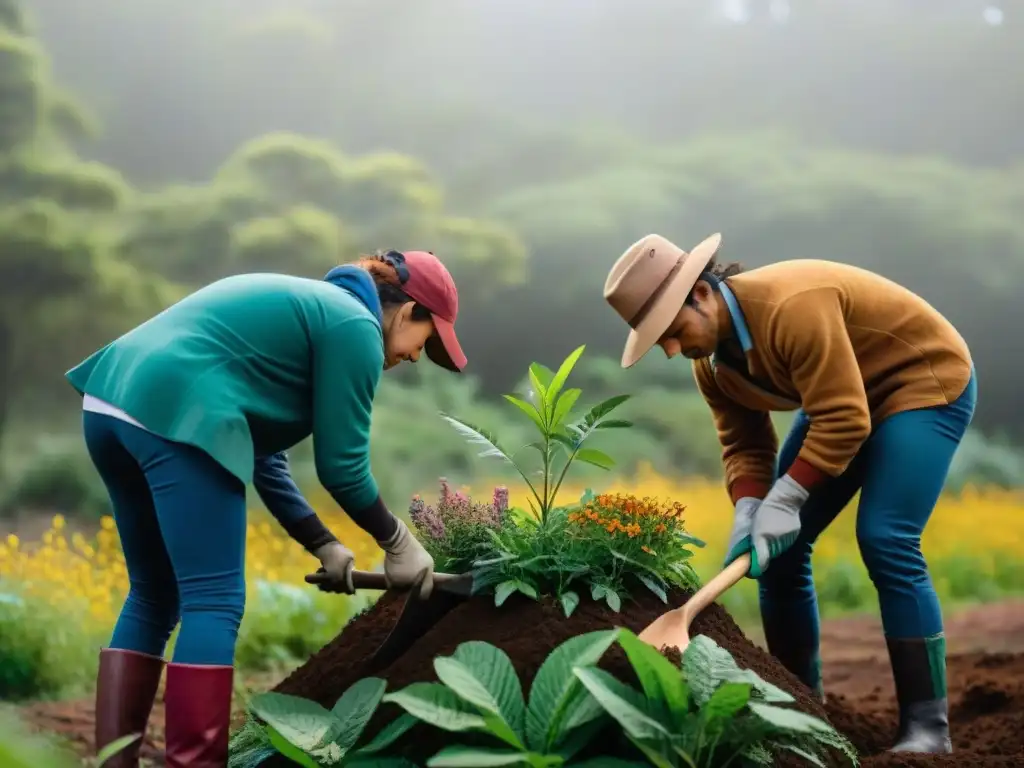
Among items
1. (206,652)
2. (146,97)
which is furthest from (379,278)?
(146,97)

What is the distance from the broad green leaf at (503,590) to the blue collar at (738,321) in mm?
825

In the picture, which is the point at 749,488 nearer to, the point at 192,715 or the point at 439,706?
the point at 439,706

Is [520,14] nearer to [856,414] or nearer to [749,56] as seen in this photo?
[749,56]

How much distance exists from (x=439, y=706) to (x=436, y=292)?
0.94 meters

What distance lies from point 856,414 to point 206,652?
1.54 meters

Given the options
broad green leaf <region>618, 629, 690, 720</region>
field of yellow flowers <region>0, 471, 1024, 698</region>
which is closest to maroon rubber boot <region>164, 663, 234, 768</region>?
broad green leaf <region>618, 629, 690, 720</region>

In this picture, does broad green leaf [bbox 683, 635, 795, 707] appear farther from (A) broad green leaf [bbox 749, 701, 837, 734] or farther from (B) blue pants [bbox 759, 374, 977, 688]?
(B) blue pants [bbox 759, 374, 977, 688]

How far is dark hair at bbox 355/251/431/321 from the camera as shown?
2227mm

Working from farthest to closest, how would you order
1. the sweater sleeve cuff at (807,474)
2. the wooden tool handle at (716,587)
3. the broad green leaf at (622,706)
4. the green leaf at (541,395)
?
the green leaf at (541,395) → the sweater sleeve cuff at (807,474) → the wooden tool handle at (716,587) → the broad green leaf at (622,706)

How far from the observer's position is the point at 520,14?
251 inches

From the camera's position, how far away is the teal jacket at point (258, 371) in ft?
6.24

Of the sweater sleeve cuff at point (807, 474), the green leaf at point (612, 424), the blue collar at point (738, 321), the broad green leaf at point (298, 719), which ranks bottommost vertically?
the broad green leaf at point (298, 719)

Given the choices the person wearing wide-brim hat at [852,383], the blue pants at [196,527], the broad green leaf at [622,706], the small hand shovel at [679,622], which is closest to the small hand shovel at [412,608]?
the blue pants at [196,527]

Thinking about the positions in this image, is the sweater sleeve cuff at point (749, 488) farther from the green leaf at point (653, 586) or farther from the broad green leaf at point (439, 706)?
the broad green leaf at point (439, 706)
